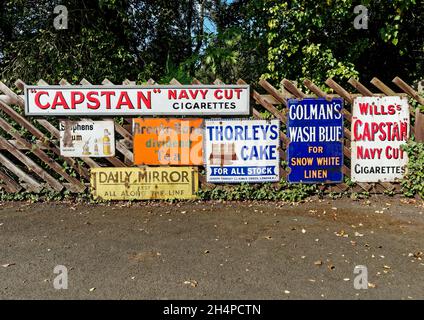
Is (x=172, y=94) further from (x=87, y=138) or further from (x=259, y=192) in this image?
(x=259, y=192)

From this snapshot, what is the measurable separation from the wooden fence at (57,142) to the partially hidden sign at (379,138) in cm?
12

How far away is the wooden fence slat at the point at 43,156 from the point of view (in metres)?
7.13

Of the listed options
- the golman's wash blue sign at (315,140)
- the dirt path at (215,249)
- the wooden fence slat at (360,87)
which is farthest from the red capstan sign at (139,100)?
the wooden fence slat at (360,87)

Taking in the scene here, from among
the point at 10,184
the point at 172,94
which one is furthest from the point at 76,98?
the point at 10,184

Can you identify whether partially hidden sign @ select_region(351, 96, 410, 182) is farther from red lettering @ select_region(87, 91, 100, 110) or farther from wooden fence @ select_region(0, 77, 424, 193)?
red lettering @ select_region(87, 91, 100, 110)

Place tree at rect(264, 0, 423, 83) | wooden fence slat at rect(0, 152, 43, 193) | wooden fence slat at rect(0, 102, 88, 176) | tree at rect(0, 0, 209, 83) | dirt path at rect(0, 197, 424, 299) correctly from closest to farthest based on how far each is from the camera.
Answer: dirt path at rect(0, 197, 424, 299), wooden fence slat at rect(0, 102, 88, 176), wooden fence slat at rect(0, 152, 43, 193), tree at rect(264, 0, 423, 83), tree at rect(0, 0, 209, 83)

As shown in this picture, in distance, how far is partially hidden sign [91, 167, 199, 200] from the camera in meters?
7.04

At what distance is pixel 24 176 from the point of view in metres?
7.20

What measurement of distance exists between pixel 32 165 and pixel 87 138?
114 centimetres

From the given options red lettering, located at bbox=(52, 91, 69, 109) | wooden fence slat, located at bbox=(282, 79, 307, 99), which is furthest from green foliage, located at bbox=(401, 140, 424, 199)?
red lettering, located at bbox=(52, 91, 69, 109)

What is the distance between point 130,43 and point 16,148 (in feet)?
20.9

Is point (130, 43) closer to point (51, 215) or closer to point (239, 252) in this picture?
point (51, 215)

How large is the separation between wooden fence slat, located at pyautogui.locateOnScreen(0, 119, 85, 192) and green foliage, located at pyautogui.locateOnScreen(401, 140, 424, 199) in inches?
227

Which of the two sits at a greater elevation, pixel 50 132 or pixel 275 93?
pixel 275 93
